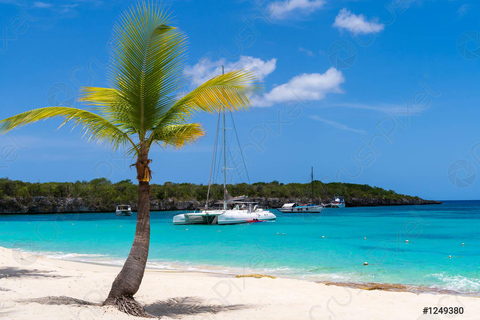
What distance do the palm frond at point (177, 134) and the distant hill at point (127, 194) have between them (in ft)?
356

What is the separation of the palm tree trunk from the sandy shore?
438mm

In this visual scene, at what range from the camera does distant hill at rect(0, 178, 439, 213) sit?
105750 mm

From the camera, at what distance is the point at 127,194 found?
123 m

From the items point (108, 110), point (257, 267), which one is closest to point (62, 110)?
point (108, 110)

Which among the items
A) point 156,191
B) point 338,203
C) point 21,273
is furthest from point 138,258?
point 338,203

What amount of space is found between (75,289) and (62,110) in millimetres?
5531

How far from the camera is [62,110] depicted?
26.5ft

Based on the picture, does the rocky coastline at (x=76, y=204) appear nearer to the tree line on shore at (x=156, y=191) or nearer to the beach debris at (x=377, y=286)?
the tree line on shore at (x=156, y=191)

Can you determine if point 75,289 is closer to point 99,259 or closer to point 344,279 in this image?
point 344,279

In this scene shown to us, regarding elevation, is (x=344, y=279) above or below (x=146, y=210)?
below

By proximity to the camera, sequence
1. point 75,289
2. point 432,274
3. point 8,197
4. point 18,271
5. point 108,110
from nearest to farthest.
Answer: point 108,110 < point 75,289 < point 18,271 < point 432,274 < point 8,197

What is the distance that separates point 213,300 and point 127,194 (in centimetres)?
11699

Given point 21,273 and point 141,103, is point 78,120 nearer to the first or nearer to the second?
point 141,103

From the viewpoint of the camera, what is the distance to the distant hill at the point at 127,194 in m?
106
